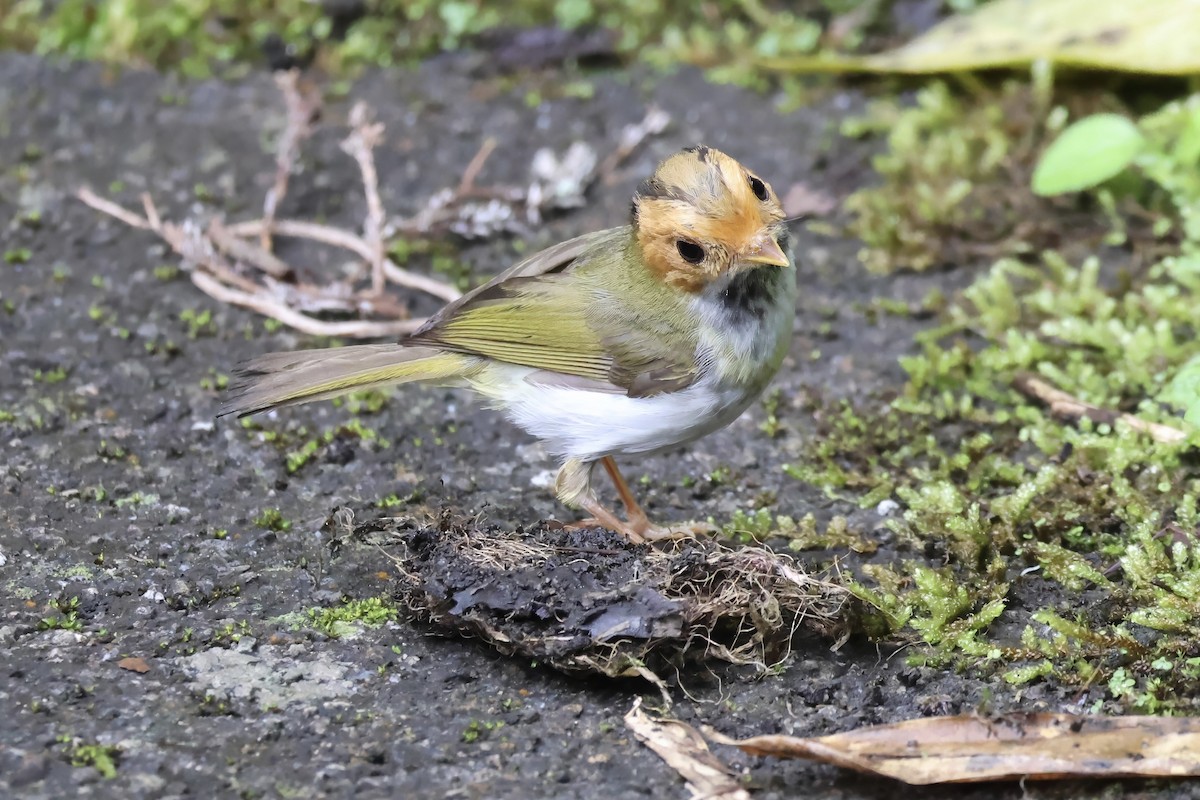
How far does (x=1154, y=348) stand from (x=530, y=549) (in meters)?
2.68

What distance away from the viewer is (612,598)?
3.09 metres

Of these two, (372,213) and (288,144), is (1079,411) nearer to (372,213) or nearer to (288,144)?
(372,213)

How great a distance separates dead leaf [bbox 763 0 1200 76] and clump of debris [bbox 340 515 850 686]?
3584mm

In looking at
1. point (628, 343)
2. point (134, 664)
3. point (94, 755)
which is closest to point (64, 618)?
point (134, 664)

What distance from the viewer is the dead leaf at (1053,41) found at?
5.62 metres

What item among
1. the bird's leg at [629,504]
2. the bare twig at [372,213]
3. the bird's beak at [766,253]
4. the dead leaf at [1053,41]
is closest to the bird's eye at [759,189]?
the bird's beak at [766,253]

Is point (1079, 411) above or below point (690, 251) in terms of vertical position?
below

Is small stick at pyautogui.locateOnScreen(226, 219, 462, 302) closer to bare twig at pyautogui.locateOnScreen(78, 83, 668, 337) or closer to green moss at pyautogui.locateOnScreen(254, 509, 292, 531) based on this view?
bare twig at pyautogui.locateOnScreen(78, 83, 668, 337)

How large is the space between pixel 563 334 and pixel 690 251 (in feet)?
1.65

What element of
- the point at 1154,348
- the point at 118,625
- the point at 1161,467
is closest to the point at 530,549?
the point at 118,625

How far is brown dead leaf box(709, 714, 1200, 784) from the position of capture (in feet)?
8.78

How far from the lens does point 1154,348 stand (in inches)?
184

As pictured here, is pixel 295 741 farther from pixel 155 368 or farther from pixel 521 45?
pixel 521 45

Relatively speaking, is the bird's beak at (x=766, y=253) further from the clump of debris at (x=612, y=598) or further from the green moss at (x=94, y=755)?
the green moss at (x=94, y=755)
